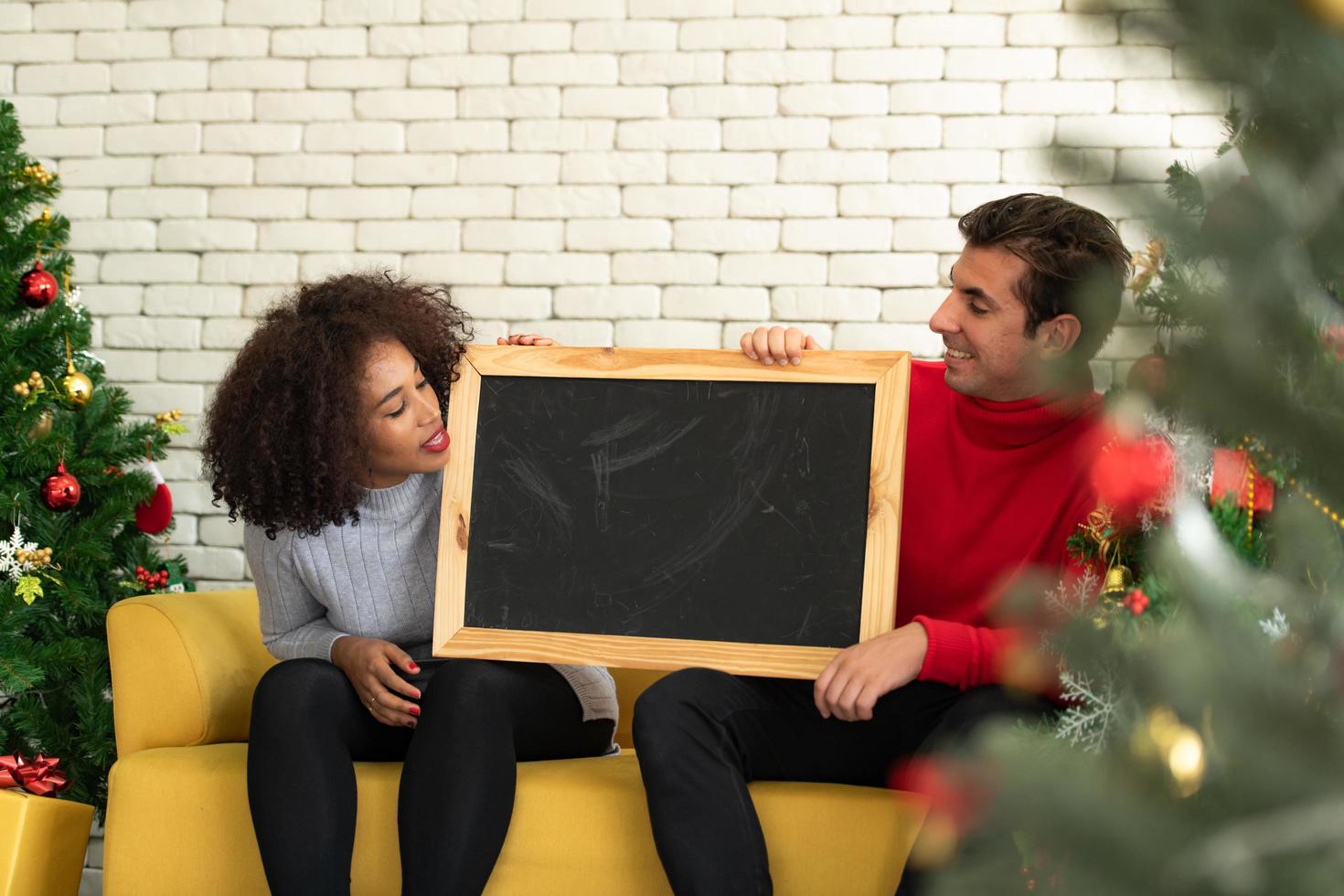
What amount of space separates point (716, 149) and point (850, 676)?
1605mm

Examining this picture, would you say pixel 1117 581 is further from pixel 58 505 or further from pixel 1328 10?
pixel 58 505

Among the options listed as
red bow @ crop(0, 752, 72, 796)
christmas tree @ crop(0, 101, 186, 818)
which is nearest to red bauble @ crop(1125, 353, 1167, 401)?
red bow @ crop(0, 752, 72, 796)

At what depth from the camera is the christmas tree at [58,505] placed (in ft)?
7.61

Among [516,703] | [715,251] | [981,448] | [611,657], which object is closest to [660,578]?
[611,657]

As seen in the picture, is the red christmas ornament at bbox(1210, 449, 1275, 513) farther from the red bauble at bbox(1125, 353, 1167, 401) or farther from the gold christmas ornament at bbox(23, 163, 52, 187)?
the gold christmas ornament at bbox(23, 163, 52, 187)

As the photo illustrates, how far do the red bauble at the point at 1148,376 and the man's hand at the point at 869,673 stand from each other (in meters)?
1.11

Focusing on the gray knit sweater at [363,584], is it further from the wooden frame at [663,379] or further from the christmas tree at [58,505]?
the christmas tree at [58,505]

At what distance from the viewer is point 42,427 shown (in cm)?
242

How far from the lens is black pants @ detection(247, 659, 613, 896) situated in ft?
4.93

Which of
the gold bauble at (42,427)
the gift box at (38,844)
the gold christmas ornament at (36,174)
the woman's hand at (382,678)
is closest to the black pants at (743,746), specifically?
the woman's hand at (382,678)

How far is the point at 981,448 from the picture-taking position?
5.44ft

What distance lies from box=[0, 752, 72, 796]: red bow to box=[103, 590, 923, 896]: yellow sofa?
0.31m

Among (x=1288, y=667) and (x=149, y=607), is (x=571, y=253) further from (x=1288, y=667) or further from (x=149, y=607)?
(x=1288, y=667)

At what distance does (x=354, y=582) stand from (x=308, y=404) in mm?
255
